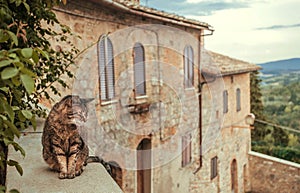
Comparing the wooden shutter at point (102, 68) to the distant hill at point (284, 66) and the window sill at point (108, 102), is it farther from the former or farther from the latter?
the distant hill at point (284, 66)

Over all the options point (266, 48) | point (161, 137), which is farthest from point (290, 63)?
point (161, 137)

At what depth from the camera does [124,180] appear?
655 centimetres

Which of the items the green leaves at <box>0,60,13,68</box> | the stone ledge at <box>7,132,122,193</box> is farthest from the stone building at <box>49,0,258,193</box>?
the green leaves at <box>0,60,13,68</box>

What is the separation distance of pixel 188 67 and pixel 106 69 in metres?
3.53

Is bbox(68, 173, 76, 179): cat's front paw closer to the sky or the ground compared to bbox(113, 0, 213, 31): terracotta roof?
closer to the ground

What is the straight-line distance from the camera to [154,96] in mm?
7477

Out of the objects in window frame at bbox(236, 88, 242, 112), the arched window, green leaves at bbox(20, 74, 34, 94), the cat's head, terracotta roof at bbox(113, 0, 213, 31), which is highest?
terracotta roof at bbox(113, 0, 213, 31)

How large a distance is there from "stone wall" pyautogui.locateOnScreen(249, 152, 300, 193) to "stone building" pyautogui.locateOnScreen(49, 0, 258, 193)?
140cm

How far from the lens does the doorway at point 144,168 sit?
7327 mm

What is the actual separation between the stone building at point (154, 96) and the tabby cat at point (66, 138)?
9.61 feet

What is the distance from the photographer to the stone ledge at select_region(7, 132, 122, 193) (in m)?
1.65

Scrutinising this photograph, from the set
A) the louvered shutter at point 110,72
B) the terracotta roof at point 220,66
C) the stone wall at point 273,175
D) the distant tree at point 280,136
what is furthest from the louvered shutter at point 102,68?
the distant tree at point 280,136

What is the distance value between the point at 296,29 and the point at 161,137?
12347 mm

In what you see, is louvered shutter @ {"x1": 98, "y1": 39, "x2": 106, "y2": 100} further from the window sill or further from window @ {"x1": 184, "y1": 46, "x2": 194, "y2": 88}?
window @ {"x1": 184, "y1": 46, "x2": 194, "y2": 88}
